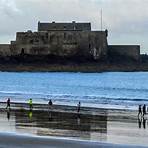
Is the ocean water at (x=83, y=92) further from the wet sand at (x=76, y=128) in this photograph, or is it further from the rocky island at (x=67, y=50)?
the wet sand at (x=76, y=128)

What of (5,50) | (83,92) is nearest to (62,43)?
(5,50)

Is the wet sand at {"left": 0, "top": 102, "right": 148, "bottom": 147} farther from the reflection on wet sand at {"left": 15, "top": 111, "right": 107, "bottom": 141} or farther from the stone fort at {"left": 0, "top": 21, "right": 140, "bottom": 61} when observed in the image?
the stone fort at {"left": 0, "top": 21, "right": 140, "bottom": 61}

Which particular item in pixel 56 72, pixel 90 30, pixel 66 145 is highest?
pixel 90 30

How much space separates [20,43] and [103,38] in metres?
18.8

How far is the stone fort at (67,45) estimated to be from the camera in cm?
11756

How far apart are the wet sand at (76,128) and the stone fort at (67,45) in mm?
87527

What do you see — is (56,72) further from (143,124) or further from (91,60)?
(143,124)

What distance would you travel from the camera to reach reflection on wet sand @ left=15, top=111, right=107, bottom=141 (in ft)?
66.3

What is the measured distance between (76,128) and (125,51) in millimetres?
101383

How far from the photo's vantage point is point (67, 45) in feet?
396

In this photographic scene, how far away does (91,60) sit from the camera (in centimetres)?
12312

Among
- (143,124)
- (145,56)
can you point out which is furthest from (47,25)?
(143,124)

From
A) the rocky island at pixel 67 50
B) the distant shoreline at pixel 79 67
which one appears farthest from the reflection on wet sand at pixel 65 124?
the distant shoreline at pixel 79 67

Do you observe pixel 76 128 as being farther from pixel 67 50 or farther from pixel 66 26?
pixel 66 26
